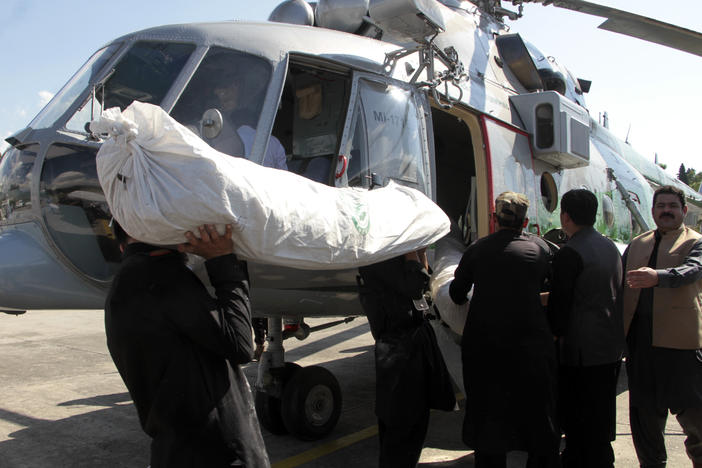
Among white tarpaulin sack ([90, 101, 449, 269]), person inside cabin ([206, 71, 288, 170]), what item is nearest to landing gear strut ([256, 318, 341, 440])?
person inside cabin ([206, 71, 288, 170])

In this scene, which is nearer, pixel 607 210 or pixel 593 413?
pixel 593 413

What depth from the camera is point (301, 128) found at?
14.9 feet

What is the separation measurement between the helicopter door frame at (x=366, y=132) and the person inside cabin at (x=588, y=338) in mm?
1233

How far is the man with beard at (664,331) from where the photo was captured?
10.5 feet

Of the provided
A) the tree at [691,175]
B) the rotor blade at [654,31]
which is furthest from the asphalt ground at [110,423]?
the tree at [691,175]

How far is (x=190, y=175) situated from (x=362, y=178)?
186 centimetres

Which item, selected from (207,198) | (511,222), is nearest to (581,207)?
(511,222)

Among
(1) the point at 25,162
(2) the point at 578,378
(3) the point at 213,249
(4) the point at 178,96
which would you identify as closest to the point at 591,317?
(2) the point at 578,378

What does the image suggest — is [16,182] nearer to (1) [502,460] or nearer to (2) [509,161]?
(1) [502,460]

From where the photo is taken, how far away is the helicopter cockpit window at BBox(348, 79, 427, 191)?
382cm

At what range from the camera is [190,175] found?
2035 mm

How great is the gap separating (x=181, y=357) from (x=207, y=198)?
20.6 inches

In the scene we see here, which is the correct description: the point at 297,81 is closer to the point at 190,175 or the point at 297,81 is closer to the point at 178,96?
the point at 178,96

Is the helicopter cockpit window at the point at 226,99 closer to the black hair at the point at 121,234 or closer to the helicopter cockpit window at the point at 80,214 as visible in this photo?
the helicopter cockpit window at the point at 80,214
